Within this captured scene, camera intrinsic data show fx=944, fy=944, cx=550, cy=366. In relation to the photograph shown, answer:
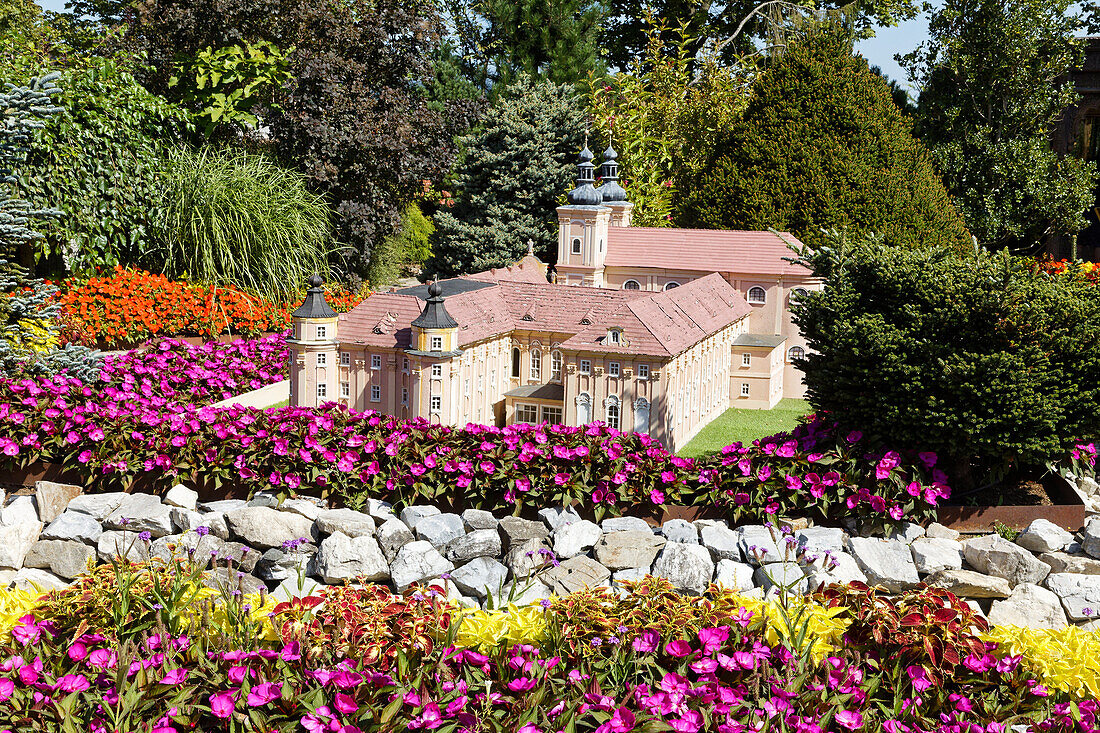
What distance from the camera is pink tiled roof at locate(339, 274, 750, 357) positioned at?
955cm

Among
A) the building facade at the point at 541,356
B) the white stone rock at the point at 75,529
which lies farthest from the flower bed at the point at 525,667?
the building facade at the point at 541,356

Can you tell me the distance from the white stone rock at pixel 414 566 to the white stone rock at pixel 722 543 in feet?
6.13

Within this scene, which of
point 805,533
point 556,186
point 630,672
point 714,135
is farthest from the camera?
point 556,186

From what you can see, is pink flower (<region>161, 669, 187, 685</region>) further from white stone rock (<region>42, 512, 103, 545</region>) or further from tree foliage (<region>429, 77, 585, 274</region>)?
tree foliage (<region>429, 77, 585, 274</region>)

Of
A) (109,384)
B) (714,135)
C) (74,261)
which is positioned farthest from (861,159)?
(74,261)

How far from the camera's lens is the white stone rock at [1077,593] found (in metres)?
6.38

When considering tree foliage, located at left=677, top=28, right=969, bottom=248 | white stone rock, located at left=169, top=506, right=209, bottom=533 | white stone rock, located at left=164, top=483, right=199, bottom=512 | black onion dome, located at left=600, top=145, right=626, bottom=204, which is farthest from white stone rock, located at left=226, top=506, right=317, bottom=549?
black onion dome, located at left=600, top=145, right=626, bottom=204

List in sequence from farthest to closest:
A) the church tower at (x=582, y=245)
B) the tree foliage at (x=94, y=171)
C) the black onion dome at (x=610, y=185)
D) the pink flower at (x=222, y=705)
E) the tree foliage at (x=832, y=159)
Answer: the black onion dome at (x=610, y=185) < the tree foliage at (x=94, y=171) < the tree foliage at (x=832, y=159) < the church tower at (x=582, y=245) < the pink flower at (x=222, y=705)

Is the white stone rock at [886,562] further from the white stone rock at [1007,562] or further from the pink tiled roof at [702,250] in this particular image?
the pink tiled roof at [702,250]

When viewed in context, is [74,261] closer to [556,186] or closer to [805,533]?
[556,186]

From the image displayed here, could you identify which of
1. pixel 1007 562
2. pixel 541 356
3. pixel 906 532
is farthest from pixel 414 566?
pixel 541 356

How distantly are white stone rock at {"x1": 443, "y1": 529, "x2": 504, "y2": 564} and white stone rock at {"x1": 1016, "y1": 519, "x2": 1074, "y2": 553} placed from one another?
3.82 meters

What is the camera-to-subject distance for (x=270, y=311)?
46.5ft

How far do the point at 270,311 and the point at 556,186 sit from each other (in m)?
9.21
